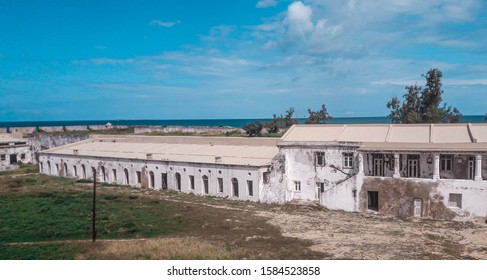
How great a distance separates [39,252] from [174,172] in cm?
1843

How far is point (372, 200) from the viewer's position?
3030cm

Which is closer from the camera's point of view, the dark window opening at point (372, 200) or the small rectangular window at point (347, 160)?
the dark window opening at point (372, 200)

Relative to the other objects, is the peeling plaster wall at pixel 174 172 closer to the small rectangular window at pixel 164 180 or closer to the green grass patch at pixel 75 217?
the small rectangular window at pixel 164 180

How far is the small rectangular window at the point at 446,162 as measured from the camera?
92.7 ft

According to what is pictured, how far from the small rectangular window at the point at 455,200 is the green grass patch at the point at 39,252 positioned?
21.7 meters

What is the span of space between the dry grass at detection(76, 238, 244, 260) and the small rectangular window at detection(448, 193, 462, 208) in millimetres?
14634

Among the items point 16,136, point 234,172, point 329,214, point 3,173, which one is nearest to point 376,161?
point 329,214

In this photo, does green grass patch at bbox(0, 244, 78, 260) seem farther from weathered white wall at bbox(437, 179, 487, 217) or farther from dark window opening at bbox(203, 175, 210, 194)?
weathered white wall at bbox(437, 179, 487, 217)

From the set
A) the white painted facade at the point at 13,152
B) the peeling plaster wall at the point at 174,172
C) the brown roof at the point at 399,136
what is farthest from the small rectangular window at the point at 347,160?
the white painted facade at the point at 13,152

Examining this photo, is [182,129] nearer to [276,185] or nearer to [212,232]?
[276,185]

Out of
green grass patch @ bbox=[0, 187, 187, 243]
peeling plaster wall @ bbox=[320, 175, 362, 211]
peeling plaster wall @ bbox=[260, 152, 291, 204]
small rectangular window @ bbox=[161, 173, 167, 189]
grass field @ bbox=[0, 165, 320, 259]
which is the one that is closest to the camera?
grass field @ bbox=[0, 165, 320, 259]

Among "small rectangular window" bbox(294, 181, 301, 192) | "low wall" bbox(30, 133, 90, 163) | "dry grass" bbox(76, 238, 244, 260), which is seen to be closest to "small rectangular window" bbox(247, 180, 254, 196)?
"small rectangular window" bbox(294, 181, 301, 192)

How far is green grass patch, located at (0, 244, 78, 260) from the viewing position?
19.3 metres

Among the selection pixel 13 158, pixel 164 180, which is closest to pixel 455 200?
pixel 164 180
